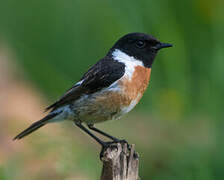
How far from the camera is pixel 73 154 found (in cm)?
498

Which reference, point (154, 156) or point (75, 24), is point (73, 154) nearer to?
point (154, 156)

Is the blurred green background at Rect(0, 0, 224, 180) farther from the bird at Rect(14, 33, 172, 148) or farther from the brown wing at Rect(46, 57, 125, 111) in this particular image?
the brown wing at Rect(46, 57, 125, 111)

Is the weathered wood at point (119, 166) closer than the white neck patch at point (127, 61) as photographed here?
Yes

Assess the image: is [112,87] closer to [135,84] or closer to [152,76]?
[135,84]

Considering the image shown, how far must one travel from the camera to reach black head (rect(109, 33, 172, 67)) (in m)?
5.25

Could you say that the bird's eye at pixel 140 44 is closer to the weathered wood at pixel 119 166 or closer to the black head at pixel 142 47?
the black head at pixel 142 47

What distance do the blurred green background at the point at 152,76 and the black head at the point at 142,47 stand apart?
0.72m

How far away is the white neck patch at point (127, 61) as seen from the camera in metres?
5.08

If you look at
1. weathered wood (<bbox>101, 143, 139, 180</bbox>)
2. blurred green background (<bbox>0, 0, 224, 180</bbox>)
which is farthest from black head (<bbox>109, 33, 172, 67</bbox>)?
weathered wood (<bbox>101, 143, 139, 180</bbox>)

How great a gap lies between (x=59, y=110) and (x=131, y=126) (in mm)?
2313

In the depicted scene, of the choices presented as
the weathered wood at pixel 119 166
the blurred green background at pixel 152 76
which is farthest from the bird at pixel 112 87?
the weathered wood at pixel 119 166

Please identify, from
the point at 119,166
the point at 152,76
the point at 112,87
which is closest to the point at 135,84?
the point at 112,87

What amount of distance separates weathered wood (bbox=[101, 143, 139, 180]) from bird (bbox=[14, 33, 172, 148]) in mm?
807

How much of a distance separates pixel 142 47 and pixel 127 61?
21 centimetres
